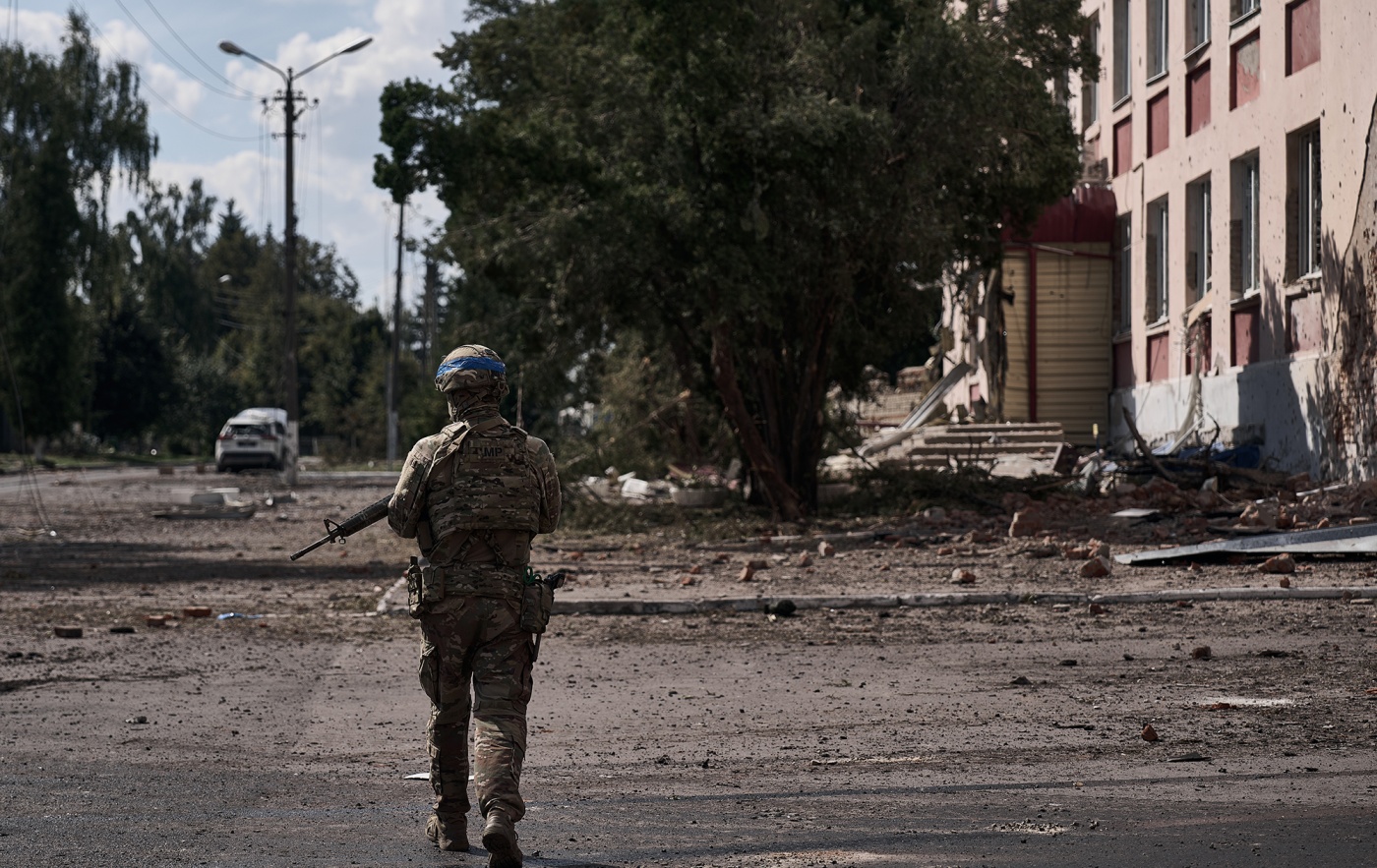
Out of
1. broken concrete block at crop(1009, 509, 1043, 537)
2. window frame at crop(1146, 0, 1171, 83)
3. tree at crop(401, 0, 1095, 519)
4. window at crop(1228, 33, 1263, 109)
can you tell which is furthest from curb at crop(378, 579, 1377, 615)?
window frame at crop(1146, 0, 1171, 83)

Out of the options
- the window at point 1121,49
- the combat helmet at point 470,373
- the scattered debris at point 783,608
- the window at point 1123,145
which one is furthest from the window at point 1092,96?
the combat helmet at point 470,373

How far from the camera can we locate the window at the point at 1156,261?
79.0 ft

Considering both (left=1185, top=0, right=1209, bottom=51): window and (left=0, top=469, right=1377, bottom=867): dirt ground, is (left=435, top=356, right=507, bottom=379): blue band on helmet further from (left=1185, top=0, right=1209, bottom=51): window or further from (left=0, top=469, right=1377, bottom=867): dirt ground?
(left=1185, top=0, right=1209, bottom=51): window

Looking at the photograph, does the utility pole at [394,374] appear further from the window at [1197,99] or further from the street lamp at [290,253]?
the window at [1197,99]

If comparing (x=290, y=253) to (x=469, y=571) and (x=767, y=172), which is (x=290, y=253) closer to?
(x=767, y=172)

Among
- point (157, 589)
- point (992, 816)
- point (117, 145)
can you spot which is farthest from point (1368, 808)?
point (117, 145)

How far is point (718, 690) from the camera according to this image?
29.1 feet

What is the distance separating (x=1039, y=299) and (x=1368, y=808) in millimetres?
22210

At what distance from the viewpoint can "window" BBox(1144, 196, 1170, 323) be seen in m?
24.1

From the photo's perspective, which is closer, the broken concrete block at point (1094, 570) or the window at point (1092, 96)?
the broken concrete block at point (1094, 570)

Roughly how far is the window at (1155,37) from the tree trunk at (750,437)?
796 centimetres

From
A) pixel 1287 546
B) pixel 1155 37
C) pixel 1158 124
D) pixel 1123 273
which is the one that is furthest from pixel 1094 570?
pixel 1123 273

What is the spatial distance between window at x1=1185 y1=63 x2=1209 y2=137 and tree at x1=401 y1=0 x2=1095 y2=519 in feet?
6.23

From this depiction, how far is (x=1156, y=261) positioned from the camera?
24.3 m
